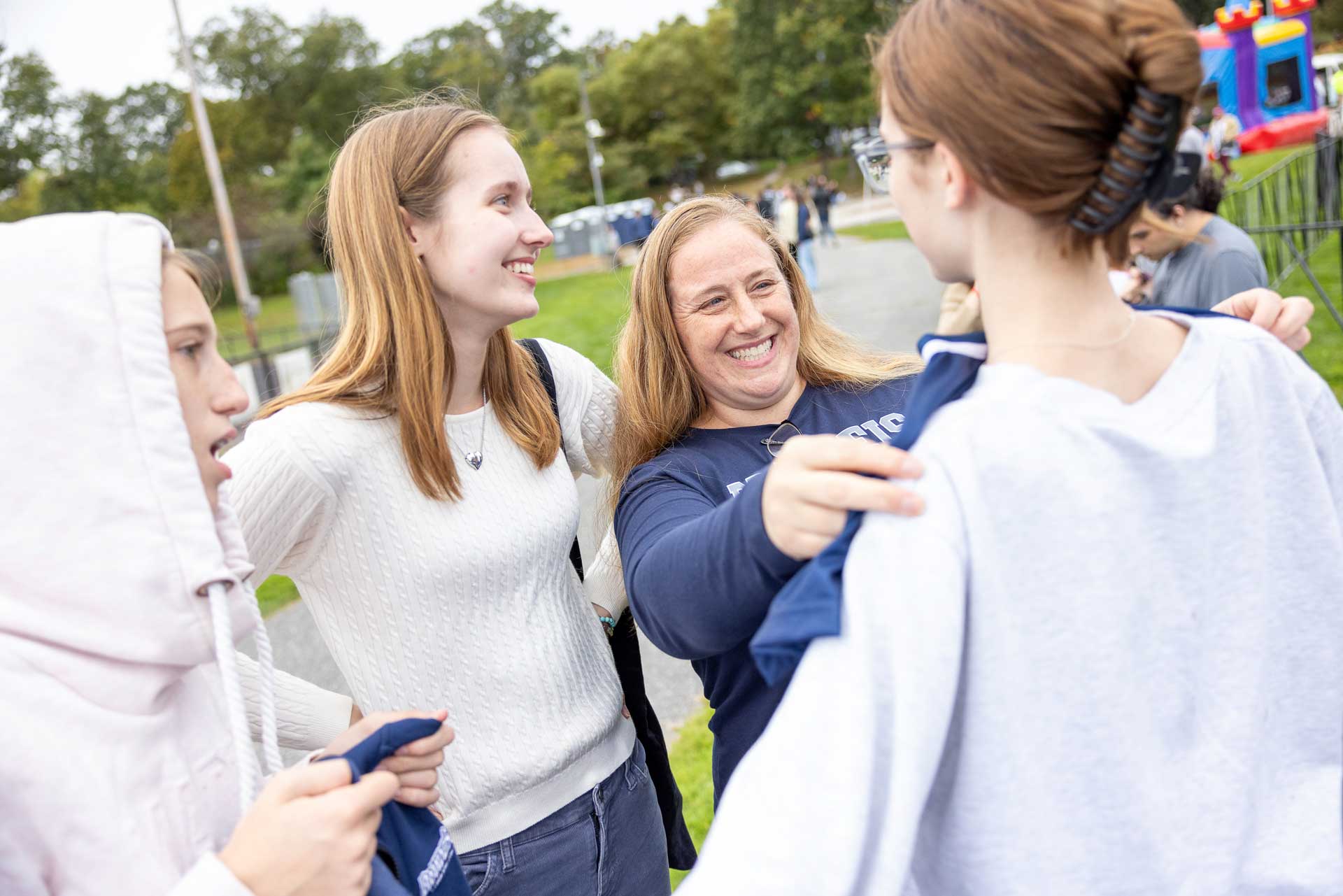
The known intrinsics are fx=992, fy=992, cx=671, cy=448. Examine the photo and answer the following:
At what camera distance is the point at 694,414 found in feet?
7.73

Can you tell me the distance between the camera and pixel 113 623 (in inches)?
46.6

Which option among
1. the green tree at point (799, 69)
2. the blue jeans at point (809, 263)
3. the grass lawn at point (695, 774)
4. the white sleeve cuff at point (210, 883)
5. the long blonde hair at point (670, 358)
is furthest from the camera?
the green tree at point (799, 69)

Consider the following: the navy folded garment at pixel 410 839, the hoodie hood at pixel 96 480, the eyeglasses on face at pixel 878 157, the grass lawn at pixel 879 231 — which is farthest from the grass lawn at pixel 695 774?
the grass lawn at pixel 879 231

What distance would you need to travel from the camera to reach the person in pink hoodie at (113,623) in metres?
1.14

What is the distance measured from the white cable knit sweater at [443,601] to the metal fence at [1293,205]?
10.1 metres

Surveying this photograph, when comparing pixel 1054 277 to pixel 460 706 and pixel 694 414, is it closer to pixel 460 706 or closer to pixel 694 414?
pixel 694 414

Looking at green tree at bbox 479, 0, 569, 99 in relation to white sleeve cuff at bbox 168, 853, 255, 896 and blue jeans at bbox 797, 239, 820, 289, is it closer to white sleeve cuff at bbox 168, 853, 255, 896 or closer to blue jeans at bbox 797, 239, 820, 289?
blue jeans at bbox 797, 239, 820, 289

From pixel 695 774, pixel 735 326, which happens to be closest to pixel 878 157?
pixel 735 326

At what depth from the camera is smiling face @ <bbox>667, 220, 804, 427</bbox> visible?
90.0 inches

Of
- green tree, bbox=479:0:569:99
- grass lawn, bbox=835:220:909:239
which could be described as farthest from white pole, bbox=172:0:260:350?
green tree, bbox=479:0:569:99

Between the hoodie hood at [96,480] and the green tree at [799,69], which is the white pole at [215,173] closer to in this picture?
the hoodie hood at [96,480]

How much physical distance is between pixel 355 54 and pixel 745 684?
237 ft

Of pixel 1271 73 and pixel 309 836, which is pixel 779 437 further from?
pixel 1271 73

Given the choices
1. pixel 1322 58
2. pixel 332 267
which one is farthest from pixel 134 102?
pixel 332 267
